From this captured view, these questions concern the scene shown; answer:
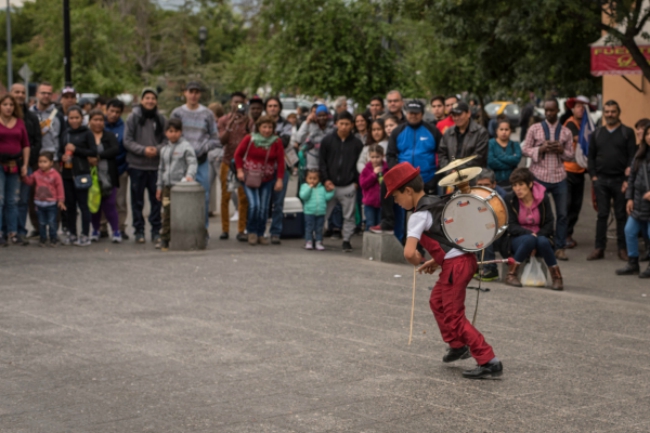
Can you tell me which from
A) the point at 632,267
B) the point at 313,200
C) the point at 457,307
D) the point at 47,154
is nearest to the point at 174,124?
the point at 47,154

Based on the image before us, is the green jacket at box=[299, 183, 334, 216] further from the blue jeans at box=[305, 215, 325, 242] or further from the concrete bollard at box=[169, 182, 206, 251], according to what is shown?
the concrete bollard at box=[169, 182, 206, 251]

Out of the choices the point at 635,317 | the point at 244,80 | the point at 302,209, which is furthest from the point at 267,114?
the point at 244,80

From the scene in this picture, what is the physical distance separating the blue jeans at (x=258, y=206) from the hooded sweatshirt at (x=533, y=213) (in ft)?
→ 12.8

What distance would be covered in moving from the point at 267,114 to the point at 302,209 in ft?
4.81

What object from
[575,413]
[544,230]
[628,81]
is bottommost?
[575,413]

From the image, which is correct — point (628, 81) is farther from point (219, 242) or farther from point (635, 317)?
point (635, 317)

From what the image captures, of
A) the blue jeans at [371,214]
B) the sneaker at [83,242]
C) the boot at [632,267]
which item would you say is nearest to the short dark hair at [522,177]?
the boot at [632,267]

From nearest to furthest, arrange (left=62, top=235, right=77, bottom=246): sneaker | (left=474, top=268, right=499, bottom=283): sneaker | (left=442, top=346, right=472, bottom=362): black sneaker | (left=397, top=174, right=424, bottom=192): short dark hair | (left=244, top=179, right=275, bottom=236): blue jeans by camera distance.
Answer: (left=397, top=174, right=424, bottom=192): short dark hair < (left=442, top=346, right=472, bottom=362): black sneaker < (left=474, top=268, right=499, bottom=283): sneaker < (left=62, top=235, right=77, bottom=246): sneaker < (left=244, top=179, right=275, bottom=236): blue jeans

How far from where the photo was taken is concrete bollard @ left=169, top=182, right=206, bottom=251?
12914mm

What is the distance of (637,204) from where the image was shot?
11797 millimetres

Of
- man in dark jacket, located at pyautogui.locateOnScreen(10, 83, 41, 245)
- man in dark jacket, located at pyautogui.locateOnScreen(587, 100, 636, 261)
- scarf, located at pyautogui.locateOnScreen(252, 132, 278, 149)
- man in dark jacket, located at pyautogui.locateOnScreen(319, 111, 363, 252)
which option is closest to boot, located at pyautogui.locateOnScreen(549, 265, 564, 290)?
man in dark jacket, located at pyautogui.locateOnScreen(587, 100, 636, 261)

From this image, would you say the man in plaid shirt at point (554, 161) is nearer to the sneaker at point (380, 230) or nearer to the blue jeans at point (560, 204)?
the blue jeans at point (560, 204)

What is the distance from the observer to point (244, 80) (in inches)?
1336

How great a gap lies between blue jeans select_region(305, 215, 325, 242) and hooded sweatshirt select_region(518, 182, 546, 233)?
3269 mm
